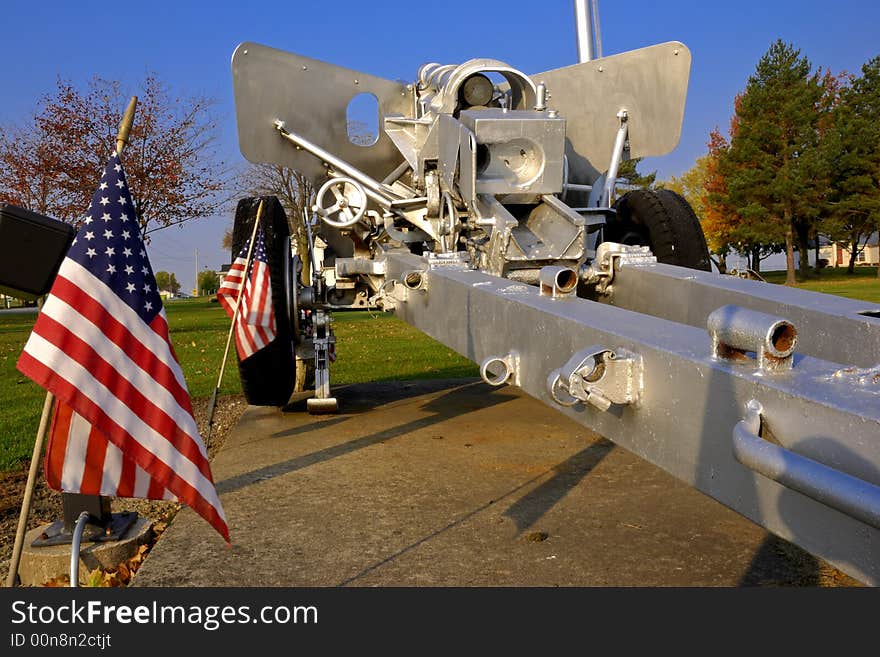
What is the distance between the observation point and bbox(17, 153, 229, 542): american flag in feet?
8.54

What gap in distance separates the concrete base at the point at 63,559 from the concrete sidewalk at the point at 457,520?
0.17 m

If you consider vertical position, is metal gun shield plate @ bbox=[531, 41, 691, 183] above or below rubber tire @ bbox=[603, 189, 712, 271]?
above

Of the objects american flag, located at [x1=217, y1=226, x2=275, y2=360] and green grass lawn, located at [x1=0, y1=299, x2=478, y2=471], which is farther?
green grass lawn, located at [x1=0, y1=299, x2=478, y2=471]

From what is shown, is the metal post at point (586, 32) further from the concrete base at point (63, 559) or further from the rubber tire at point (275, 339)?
the concrete base at point (63, 559)

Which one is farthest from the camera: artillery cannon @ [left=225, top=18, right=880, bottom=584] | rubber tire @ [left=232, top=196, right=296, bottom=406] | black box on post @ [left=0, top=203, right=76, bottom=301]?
rubber tire @ [left=232, top=196, right=296, bottom=406]

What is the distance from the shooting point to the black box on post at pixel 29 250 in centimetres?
287

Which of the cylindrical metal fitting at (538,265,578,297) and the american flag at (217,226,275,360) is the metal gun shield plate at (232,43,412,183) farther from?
the cylindrical metal fitting at (538,265,578,297)

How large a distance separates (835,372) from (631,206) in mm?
4613

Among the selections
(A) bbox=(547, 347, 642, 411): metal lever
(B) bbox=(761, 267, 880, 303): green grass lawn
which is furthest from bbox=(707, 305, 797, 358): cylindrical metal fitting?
(B) bbox=(761, 267, 880, 303): green grass lawn

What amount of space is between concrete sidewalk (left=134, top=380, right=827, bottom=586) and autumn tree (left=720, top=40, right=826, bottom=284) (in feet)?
104

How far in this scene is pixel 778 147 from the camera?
116 ft

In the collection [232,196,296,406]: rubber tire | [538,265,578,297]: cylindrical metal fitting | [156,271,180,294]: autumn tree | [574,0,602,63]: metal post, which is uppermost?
[574,0,602,63]: metal post

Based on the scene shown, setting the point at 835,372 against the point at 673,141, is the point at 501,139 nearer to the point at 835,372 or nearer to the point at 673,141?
the point at 673,141

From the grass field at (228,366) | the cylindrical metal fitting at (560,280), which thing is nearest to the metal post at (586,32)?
the grass field at (228,366)
